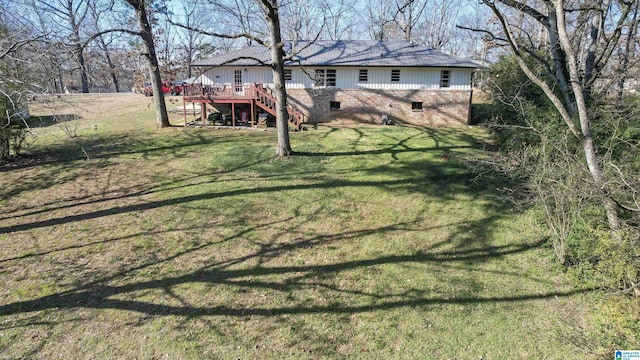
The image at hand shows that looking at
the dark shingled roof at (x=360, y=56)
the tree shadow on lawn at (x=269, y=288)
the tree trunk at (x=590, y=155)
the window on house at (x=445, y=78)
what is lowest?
the tree shadow on lawn at (x=269, y=288)

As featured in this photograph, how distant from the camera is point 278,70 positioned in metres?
12.6

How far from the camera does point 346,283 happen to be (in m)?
6.74

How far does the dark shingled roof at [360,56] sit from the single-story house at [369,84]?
0.19ft

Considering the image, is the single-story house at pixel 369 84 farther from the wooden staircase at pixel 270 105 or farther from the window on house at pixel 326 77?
the wooden staircase at pixel 270 105

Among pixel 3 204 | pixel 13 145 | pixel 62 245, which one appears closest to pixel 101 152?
pixel 13 145

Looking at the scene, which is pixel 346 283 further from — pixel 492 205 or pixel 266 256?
pixel 492 205

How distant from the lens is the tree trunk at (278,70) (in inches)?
470

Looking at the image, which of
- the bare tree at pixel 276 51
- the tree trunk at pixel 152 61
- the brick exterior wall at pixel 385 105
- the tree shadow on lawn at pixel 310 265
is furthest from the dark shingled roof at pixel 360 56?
the tree shadow on lawn at pixel 310 265

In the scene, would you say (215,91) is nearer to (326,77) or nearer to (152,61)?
(152,61)

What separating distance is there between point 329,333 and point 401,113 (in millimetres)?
17975

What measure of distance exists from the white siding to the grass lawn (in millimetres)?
9746

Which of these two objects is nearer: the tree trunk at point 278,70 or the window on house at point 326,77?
the tree trunk at point 278,70

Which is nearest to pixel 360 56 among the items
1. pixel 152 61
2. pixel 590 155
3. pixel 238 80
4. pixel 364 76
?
pixel 364 76

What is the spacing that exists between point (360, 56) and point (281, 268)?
1788 centimetres
